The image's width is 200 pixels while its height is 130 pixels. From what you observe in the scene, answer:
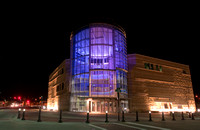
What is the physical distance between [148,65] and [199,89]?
65.2 m

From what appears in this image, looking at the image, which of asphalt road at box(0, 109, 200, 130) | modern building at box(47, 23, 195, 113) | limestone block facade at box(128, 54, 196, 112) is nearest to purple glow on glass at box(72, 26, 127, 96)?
modern building at box(47, 23, 195, 113)

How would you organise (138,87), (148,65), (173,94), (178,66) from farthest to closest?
(178,66)
(173,94)
(148,65)
(138,87)

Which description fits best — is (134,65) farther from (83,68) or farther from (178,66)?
(178,66)

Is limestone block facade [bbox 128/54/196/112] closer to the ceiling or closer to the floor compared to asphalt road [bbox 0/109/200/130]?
closer to the ceiling

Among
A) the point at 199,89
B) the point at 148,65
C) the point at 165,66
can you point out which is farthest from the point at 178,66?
the point at 199,89

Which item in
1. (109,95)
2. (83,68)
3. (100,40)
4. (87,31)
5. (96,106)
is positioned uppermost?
(87,31)

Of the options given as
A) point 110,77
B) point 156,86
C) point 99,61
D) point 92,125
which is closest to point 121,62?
point 110,77

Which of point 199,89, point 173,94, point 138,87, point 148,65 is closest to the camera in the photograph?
point 138,87

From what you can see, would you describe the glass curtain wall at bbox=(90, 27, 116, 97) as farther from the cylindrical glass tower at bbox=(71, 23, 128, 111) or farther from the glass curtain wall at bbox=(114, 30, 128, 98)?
the glass curtain wall at bbox=(114, 30, 128, 98)

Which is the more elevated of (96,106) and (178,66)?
(178,66)

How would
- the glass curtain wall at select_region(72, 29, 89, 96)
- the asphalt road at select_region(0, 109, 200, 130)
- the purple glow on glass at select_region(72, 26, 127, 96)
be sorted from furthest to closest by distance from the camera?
1. the glass curtain wall at select_region(72, 29, 89, 96)
2. the purple glow on glass at select_region(72, 26, 127, 96)
3. the asphalt road at select_region(0, 109, 200, 130)

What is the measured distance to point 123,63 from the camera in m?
39.4

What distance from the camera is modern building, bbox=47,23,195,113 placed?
116 ft

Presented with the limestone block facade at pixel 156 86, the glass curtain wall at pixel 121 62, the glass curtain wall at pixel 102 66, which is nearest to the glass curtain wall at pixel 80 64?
the glass curtain wall at pixel 102 66
